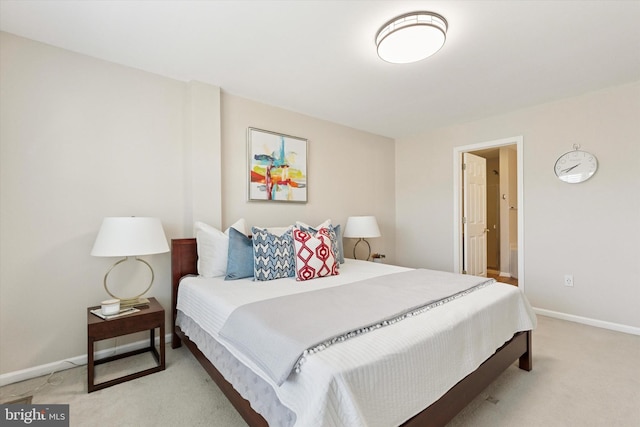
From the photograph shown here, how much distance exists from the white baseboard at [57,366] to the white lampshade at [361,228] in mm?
2391

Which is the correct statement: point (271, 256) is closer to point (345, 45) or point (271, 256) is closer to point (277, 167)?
point (277, 167)

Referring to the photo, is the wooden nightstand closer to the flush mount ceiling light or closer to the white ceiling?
the white ceiling

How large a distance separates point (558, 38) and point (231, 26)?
219 cm

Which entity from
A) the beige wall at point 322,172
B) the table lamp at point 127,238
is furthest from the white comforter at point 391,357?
the beige wall at point 322,172

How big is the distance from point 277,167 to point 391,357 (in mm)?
2495

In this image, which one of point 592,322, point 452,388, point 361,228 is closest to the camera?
point 452,388

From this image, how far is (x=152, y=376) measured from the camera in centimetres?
201

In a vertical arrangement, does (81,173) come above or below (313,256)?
above

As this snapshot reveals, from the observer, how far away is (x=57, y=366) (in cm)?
208

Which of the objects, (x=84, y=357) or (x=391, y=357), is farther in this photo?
(x=84, y=357)

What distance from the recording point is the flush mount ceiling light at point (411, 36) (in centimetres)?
176

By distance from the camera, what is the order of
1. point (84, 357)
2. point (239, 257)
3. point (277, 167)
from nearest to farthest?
point (84, 357) → point (239, 257) → point (277, 167)

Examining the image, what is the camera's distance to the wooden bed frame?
1.31 metres

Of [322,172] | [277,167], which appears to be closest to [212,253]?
[277,167]
